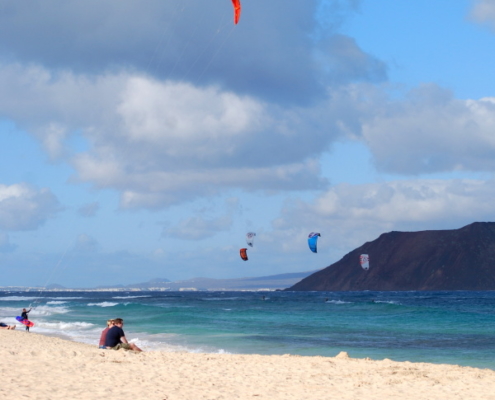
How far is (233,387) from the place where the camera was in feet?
39.3

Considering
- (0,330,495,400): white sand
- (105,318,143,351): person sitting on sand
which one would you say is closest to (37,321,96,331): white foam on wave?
(105,318,143,351): person sitting on sand

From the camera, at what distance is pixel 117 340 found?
1745cm

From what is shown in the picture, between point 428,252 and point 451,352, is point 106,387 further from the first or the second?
point 428,252

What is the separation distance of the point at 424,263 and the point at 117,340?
499ft

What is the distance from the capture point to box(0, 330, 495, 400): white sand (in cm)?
1091

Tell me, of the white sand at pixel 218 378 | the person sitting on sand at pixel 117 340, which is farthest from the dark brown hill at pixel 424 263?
the white sand at pixel 218 378

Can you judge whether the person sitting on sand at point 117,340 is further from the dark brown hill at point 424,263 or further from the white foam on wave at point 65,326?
the dark brown hill at point 424,263

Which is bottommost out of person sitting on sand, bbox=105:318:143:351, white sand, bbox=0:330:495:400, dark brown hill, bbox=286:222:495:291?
white sand, bbox=0:330:495:400

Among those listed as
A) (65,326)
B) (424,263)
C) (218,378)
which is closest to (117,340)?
(218,378)

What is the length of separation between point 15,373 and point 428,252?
521 feet

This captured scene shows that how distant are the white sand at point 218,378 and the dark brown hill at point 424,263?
141m

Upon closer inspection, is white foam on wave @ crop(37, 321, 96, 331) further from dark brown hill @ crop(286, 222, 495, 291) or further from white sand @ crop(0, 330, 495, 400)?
dark brown hill @ crop(286, 222, 495, 291)

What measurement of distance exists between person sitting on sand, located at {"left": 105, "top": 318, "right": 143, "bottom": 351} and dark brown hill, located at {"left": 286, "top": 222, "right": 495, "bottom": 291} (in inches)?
5542

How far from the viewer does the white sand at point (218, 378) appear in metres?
10.9
